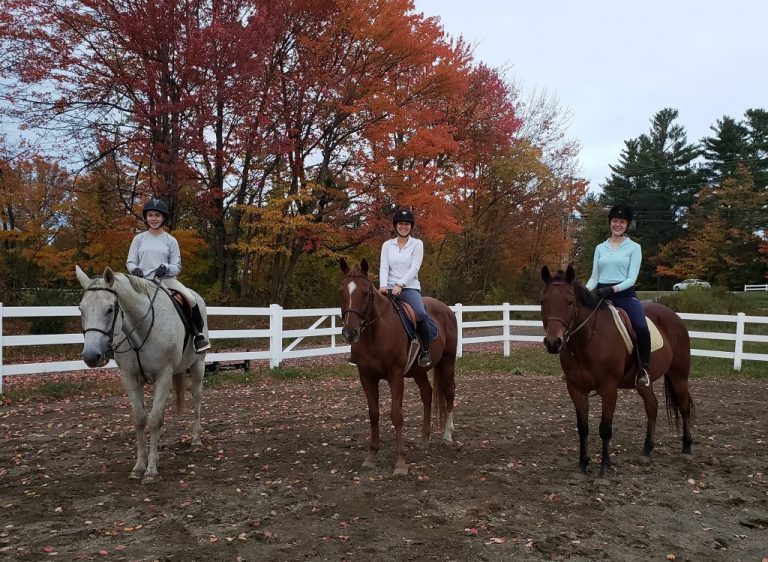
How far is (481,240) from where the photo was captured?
27859 millimetres

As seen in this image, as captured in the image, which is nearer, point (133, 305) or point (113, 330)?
point (113, 330)

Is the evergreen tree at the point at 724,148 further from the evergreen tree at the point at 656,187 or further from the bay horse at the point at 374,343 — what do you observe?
the bay horse at the point at 374,343

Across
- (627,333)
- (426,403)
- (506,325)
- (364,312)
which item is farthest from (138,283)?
(506,325)

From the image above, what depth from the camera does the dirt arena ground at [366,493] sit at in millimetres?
3791

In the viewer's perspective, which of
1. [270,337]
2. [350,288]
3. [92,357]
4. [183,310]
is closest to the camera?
[92,357]

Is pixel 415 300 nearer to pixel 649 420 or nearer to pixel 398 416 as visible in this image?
pixel 398 416

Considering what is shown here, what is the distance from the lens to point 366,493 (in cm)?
481

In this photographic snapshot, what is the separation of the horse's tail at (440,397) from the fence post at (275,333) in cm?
614

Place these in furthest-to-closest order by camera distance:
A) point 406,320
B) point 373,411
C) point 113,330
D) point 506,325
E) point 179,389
→ point 506,325 < point 179,389 < point 406,320 < point 373,411 < point 113,330

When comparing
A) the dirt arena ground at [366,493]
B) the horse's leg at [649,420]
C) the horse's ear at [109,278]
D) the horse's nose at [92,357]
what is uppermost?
the horse's ear at [109,278]

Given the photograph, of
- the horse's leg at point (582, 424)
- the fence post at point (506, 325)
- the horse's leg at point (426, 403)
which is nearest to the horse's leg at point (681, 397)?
the horse's leg at point (582, 424)

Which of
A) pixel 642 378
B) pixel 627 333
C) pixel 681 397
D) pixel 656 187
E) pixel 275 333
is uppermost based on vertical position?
pixel 656 187

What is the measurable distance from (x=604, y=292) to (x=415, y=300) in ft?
6.72

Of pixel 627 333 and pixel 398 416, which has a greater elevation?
pixel 627 333
